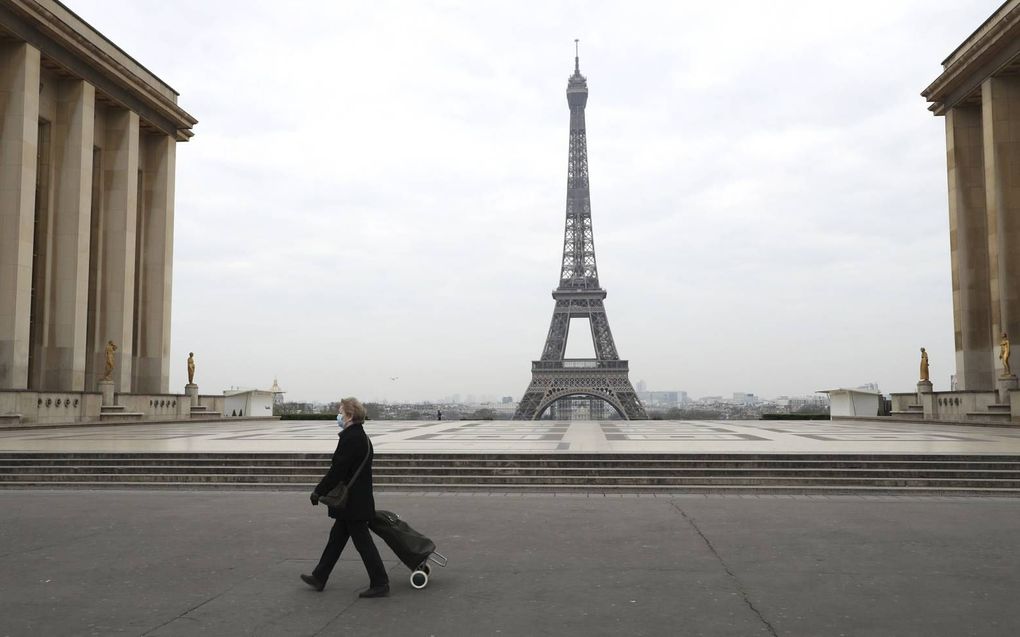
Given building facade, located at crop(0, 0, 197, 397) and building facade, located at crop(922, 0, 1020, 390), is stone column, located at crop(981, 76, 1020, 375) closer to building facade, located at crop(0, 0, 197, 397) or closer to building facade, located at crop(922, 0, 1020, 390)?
building facade, located at crop(922, 0, 1020, 390)

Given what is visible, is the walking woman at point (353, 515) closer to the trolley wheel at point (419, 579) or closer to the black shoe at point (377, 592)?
the black shoe at point (377, 592)

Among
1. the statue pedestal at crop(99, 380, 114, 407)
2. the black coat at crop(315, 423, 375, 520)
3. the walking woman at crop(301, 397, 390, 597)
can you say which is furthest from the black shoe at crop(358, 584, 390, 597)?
the statue pedestal at crop(99, 380, 114, 407)

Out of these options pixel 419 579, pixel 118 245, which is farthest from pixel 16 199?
pixel 419 579

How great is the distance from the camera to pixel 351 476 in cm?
706

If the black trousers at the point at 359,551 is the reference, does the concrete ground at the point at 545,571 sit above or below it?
below

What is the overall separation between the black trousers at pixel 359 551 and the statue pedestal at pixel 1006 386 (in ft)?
103

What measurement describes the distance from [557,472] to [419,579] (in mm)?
8212

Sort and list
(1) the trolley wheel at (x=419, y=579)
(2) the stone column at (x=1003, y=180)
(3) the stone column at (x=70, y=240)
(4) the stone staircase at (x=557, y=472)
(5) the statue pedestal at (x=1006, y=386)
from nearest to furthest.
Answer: (1) the trolley wheel at (x=419, y=579), (4) the stone staircase at (x=557, y=472), (5) the statue pedestal at (x=1006, y=386), (2) the stone column at (x=1003, y=180), (3) the stone column at (x=70, y=240)

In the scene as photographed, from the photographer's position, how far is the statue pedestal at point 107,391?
115 feet

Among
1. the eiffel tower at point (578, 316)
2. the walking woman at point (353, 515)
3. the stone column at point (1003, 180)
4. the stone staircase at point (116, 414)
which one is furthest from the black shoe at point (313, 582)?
the eiffel tower at point (578, 316)

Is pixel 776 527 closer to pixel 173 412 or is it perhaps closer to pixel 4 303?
pixel 4 303

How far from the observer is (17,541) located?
30.6ft

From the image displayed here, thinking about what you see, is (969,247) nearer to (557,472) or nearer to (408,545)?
(557,472)

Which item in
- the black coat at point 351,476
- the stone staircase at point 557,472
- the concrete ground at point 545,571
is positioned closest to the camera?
the concrete ground at point 545,571
